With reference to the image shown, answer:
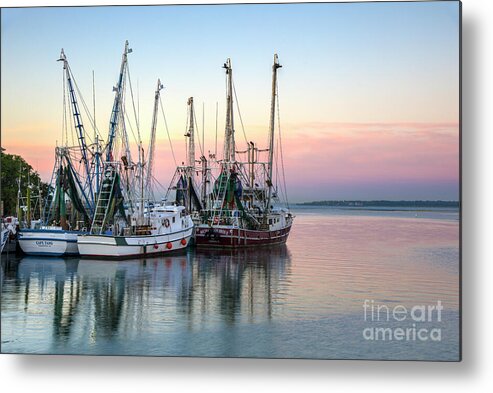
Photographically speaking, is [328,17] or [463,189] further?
[328,17]

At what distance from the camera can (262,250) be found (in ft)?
67.2

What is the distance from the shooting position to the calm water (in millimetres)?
7969

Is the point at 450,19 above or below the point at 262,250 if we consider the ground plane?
above

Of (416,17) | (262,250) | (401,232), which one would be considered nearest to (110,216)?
(262,250)

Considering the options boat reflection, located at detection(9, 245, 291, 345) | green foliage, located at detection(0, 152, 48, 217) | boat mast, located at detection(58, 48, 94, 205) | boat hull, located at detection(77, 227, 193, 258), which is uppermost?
boat mast, located at detection(58, 48, 94, 205)

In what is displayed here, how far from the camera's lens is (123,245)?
53.6ft

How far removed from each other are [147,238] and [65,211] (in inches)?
A: 81.7

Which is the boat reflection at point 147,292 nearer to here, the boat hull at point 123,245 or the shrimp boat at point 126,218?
the boat hull at point 123,245

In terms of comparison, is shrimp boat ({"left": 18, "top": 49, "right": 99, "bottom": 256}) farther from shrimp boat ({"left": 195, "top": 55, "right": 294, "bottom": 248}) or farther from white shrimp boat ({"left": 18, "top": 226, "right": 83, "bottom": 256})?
shrimp boat ({"left": 195, "top": 55, "right": 294, "bottom": 248})

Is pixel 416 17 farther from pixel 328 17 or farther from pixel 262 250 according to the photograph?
pixel 262 250

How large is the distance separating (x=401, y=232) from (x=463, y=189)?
6.33 meters

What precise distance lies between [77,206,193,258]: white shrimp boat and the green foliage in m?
3.81

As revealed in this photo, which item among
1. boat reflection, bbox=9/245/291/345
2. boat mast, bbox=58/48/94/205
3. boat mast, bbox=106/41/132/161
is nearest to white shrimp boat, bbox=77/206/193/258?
boat reflection, bbox=9/245/291/345

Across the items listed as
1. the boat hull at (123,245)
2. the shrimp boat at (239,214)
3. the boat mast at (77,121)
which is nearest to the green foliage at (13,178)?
the boat mast at (77,121)
